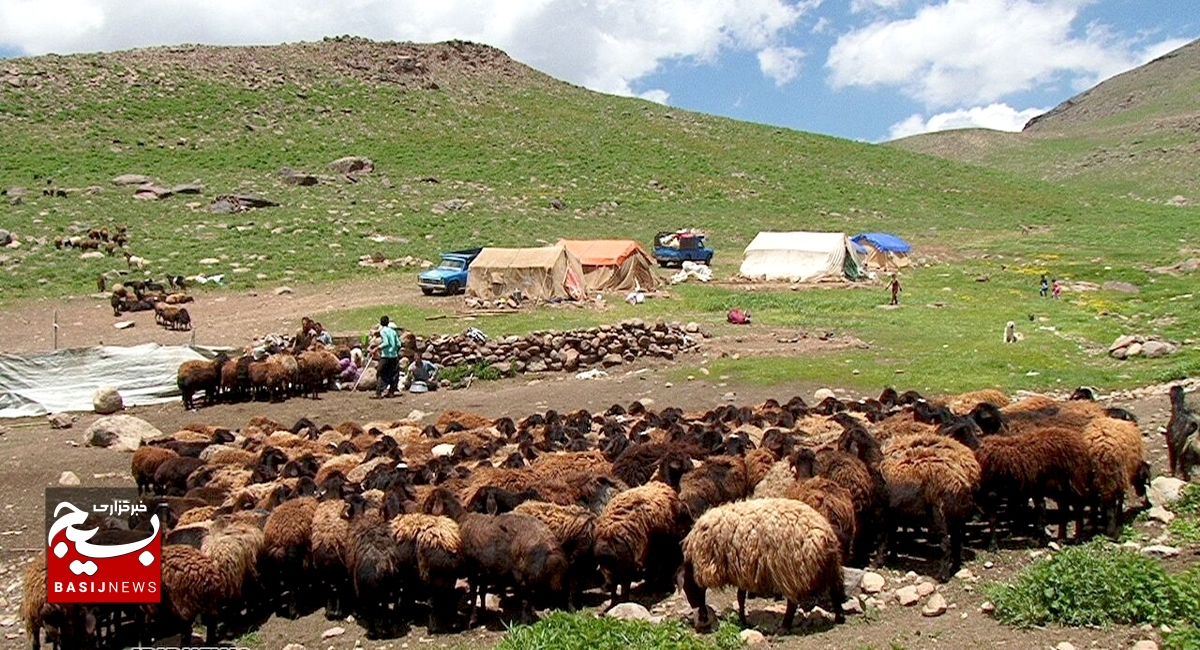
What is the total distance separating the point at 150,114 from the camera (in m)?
67.8

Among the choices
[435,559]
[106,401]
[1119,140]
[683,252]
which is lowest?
[435,559]

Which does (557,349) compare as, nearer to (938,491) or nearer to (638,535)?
(638,535)

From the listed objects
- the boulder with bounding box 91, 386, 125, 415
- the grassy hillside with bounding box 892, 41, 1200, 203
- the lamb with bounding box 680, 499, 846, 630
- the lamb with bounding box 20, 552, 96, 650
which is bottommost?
the lamb with bounding box 20, 552, 96, 650

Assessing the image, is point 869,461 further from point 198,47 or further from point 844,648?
point 198,47

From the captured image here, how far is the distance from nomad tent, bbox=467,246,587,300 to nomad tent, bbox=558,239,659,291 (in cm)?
245

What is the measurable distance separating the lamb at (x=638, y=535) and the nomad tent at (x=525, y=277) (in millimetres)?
22870

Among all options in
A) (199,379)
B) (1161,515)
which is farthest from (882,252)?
(1161,515)

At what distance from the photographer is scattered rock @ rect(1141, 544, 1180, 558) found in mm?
8552

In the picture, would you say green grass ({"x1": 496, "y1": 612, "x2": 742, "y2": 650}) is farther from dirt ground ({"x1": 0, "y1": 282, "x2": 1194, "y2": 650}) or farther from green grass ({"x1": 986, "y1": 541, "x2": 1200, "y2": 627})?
green grass ({"x1": 986, "y1": 541, "x2": 1200, "y2": 627})

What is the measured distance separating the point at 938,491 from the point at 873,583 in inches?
46.2

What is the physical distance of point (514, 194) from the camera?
5878 cm

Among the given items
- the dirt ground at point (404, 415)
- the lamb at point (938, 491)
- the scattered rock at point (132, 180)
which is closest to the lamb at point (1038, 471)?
the lamb at point (938, 491)

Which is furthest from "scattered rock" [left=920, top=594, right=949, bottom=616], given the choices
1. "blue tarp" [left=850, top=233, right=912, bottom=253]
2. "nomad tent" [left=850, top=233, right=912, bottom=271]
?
"blue tarp" [left=850, top=233, right=912, bottom=253]

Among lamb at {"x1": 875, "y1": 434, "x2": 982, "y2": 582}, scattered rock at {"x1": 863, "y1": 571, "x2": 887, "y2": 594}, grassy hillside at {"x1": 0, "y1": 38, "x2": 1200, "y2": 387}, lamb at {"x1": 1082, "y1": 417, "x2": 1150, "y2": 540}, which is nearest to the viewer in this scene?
scattered rock at {"x1": 863, "y1": 571, "x2": 887, "y2": 594}
